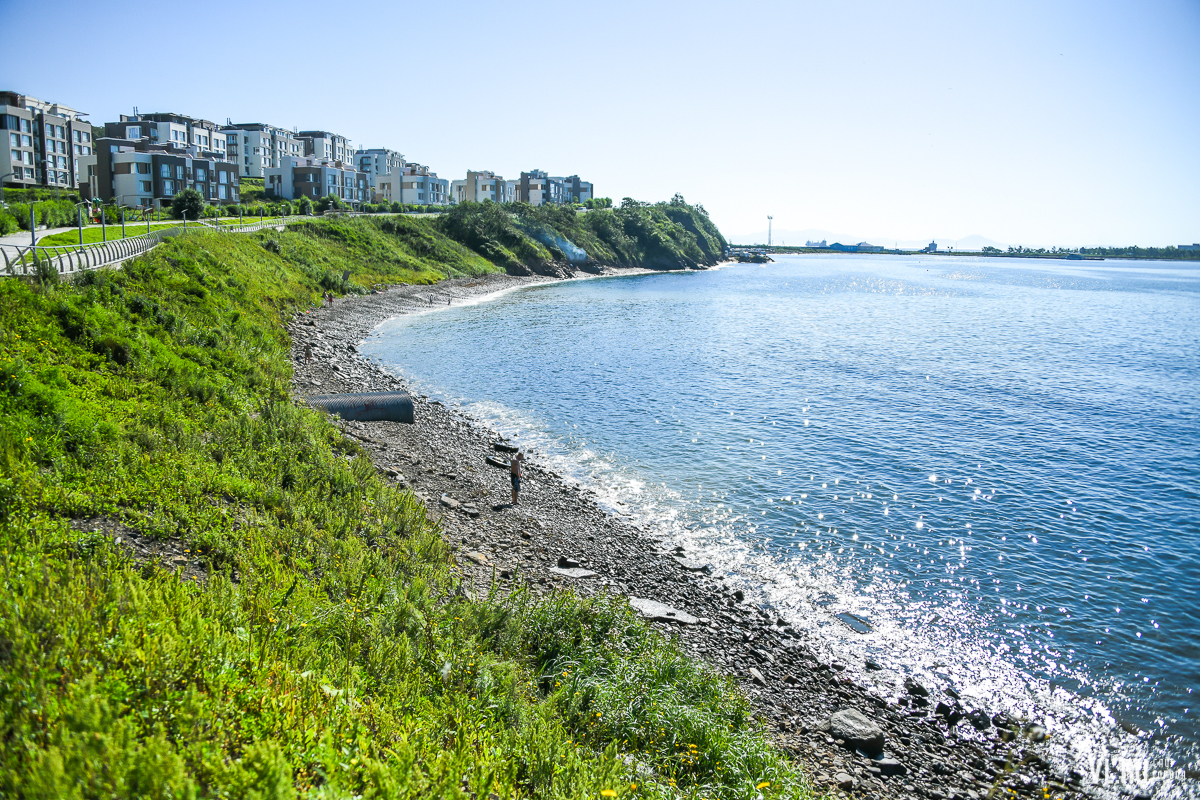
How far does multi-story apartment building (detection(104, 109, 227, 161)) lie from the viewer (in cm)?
12606

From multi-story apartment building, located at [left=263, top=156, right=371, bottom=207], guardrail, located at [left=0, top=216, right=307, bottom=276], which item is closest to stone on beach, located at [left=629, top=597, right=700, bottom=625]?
guardrail, located at [left=0, top=216, right=307, bottom=276]

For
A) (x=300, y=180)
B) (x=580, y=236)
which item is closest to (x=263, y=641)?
(x=580, y=236)

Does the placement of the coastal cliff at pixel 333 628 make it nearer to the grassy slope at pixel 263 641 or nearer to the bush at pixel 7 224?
the grassy slope at pixel 263 641

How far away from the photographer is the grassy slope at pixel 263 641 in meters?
5.82

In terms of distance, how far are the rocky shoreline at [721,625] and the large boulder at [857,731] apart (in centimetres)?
2

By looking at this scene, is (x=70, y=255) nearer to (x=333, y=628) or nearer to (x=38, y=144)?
(x=333, y=628)

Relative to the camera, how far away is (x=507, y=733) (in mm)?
8188

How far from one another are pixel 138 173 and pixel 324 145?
3706 inches

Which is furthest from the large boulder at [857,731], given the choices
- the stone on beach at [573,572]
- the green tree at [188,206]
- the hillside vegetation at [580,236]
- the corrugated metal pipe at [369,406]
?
the hillside vegetation at [580,236]

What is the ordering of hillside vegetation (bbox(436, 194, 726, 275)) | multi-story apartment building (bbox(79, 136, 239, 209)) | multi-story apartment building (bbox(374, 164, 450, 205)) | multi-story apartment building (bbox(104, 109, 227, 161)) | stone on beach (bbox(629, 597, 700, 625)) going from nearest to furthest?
stone on beach (bbox(629, 597, 700, 625)), multi-story apartment building (bbox(79, 136, 239, 209)), hillside vegetation (bbox(436, 194, 726, 275)), multi-story apartment building (bbox(104, 109, 227, 161)), multi-story apartment building (bbox(374, 164, 450, 205))

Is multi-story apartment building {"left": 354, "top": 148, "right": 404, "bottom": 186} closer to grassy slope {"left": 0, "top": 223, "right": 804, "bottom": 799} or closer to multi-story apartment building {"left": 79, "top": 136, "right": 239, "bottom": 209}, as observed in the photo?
multi-story apartment building {"left": 79, "top": 136, "right": 239, "bottom": 209}

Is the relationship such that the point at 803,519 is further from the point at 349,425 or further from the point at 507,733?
the point at 349,425

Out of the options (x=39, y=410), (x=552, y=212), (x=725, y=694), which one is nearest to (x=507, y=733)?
(x=725, y=694)

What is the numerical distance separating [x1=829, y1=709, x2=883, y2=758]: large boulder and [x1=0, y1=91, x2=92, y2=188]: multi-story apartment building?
121592 millimetres
